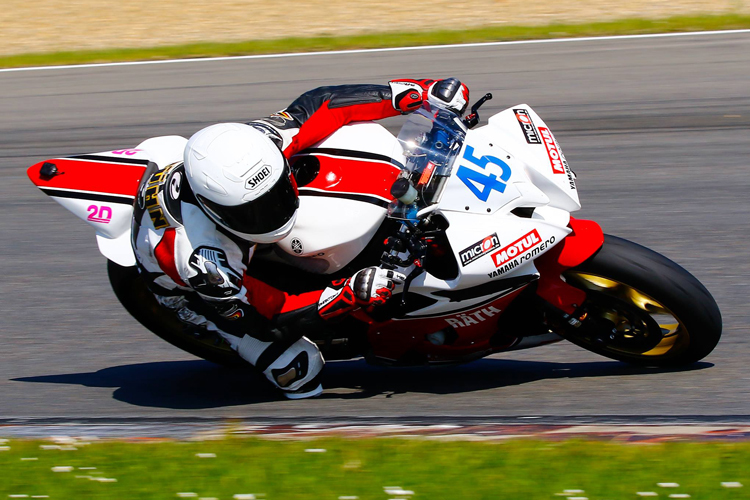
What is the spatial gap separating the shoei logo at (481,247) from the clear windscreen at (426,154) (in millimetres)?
233

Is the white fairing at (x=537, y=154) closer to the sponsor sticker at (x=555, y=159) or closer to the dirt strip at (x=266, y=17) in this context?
the sponsor sticker at (x=555, y=159)

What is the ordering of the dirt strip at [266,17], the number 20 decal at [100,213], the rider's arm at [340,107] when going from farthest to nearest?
the dirt strip at [266,17] < the number 20 decal at [100,213] < the rider's arm at [340,107]

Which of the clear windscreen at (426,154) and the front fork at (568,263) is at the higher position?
the clear windscreen at (426,154)

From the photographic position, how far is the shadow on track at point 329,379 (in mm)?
4684

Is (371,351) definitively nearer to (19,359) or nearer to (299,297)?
(299,297)

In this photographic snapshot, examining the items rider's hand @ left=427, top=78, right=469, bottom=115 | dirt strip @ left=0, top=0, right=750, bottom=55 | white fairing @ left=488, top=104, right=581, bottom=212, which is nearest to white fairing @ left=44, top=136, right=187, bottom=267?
rider's hand @ left=427, top=78, right=469, bottom=115

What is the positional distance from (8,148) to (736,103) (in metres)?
6.63

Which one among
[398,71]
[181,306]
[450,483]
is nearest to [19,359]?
[181,306]

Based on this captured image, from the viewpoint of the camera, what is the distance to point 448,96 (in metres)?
4.13

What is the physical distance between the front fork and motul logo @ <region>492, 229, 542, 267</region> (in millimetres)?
204

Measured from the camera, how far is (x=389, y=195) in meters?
4.08

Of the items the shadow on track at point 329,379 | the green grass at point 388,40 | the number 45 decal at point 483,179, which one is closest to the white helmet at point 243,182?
the number 45 decal at point 483,179

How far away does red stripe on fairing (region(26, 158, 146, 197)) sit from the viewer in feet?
14.6

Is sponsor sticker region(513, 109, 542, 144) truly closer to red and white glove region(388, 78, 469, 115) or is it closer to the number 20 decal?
red and white glove region(388, 78, 469, 115)
